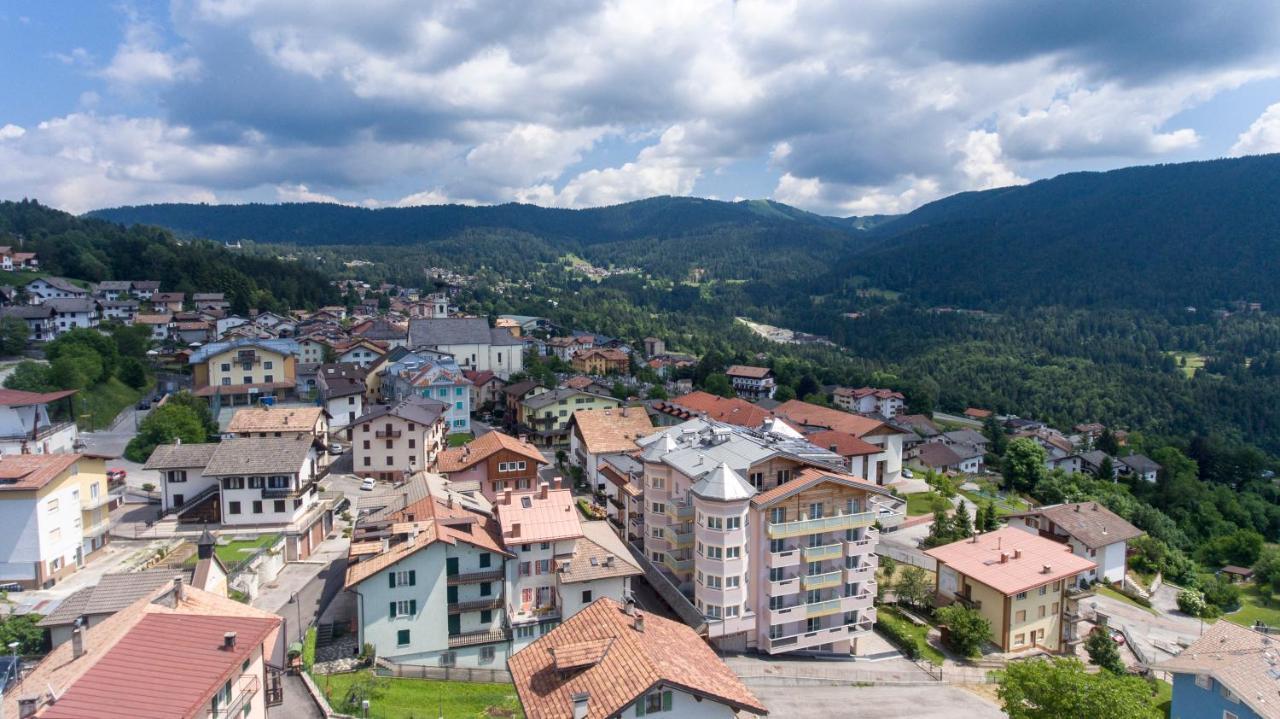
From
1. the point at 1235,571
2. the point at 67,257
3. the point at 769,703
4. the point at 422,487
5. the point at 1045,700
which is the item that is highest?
the point at 67,257

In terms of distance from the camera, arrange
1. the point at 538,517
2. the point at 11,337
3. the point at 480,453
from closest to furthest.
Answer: the point at 538,517
the point at 480,453
the point at 11,337

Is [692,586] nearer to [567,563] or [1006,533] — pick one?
[567,563]

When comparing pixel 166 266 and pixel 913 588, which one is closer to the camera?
pixel 913 588

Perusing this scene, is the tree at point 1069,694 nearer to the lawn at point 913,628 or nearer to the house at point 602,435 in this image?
the lawn at point 913,628

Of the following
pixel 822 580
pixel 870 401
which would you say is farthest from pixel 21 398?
pixel 870 401

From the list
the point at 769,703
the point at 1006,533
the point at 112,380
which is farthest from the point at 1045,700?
the point at 112,380

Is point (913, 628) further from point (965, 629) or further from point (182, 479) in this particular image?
point (182, 479)

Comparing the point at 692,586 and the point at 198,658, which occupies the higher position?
the point at 198,658
